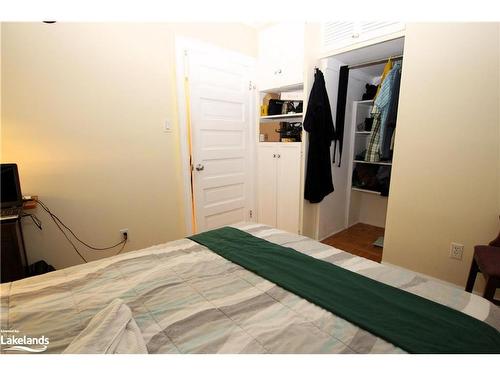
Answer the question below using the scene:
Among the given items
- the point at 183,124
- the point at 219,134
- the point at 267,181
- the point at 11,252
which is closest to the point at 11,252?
the point at 11,252

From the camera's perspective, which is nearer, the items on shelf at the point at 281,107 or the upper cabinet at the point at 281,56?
the upper cabinet at the point at 281,56

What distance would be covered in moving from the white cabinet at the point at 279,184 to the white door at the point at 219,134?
0.18 m

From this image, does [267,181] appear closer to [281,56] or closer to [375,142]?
[375,142]

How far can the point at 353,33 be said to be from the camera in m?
2.27

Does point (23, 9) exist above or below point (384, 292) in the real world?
above

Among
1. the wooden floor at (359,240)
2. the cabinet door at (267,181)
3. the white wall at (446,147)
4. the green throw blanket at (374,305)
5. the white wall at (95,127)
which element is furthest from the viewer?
the cabinet door at (267,181)

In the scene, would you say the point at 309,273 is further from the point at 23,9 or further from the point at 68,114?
the point at 23,9

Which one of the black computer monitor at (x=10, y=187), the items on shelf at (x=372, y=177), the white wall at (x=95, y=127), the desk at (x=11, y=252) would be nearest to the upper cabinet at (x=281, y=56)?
the white wall at (x=95, y=127)

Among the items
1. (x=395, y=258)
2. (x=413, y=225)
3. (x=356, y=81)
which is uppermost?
(x=356, y=81)

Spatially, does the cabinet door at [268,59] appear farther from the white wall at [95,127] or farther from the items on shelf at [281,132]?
the white wall at [95,127]

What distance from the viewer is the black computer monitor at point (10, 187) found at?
159 cm

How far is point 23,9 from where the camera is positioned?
1534 millimetres

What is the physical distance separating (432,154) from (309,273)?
144 cm

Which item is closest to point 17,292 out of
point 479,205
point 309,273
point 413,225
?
point 309,273
